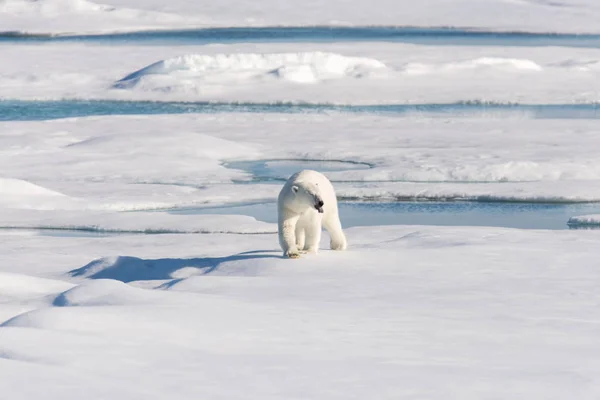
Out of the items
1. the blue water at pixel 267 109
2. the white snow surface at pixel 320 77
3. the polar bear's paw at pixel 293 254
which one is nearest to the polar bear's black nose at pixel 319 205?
the polar bear's paw at pixel 293 254

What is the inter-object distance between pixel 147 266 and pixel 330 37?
24535 mm

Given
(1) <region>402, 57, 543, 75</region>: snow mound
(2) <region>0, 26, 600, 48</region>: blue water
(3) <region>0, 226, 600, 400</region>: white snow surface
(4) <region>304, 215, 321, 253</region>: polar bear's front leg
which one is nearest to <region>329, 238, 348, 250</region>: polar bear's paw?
(3) <region>0, 226, 600, 400</region>: white snow surface

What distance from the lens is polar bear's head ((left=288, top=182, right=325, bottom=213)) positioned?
19.3 ft

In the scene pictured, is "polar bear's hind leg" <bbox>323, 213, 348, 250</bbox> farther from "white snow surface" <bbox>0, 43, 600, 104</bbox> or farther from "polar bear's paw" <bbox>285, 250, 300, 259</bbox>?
"white snow surface" <bbox>0, 43, 600, 104</bbox>

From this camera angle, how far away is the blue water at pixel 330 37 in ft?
96.2

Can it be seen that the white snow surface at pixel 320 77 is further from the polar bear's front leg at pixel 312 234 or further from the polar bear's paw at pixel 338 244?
the polar bear's front leg at pixel 312 234

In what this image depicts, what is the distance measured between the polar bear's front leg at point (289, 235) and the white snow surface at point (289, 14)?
2577 cm

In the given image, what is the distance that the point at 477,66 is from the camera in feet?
71.5

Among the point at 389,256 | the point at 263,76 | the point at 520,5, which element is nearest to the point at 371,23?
the point at 520,5

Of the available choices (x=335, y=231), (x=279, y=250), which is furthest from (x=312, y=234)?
(x=279, y=250)

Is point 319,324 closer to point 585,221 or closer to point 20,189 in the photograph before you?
point 585,221

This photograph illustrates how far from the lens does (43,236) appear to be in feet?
28.7

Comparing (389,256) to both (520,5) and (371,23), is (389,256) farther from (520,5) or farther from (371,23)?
(520,5)

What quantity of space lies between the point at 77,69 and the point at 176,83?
333 centimetres
